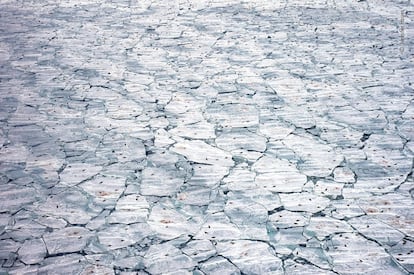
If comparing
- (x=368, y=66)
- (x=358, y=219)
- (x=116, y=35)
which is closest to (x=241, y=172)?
(x=358, y=219)

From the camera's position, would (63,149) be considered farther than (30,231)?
Yes

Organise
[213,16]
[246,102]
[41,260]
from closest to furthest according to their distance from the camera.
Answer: [41,260] < [246,102] < [213,16]

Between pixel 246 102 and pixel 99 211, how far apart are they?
7.19 ft

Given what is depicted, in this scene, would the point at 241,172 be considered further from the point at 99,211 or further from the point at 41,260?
the point at 41,260

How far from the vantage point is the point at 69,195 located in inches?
128

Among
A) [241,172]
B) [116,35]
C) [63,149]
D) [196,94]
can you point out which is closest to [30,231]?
[63,149]

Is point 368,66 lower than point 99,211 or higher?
higher

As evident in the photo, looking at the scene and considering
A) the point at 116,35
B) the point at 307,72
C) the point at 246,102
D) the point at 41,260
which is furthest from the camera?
the point at 116,35

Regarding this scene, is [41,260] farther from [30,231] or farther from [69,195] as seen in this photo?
[69,195]

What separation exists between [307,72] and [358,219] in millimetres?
2699

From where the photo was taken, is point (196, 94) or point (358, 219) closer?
point (358, 219)

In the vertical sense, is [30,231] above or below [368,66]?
below

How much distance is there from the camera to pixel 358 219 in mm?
2938

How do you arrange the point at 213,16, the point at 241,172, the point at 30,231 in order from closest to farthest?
the point at 30,231 < the point at 241,172 < the point at 213,16
